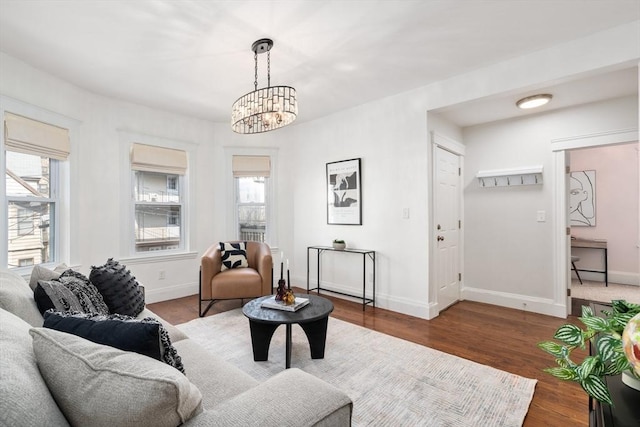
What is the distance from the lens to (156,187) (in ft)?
14.0

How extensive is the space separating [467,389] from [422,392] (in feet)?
1.01

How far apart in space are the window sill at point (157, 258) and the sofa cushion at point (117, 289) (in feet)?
6.47

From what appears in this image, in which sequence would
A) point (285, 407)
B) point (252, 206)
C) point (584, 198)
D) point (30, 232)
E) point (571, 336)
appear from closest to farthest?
point (571, 336) < point (285, 407) < point (30, 232) < point (252, 206) < point (584, 198)

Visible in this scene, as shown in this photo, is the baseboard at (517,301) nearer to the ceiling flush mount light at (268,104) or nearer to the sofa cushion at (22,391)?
the ceiling flush mount light at (268,104)

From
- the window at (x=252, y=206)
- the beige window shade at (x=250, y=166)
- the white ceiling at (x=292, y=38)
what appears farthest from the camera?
the window at (x=252, y=206)

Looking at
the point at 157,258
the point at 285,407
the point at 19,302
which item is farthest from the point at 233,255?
the point at 285,407

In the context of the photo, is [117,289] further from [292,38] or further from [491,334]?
[491,334]

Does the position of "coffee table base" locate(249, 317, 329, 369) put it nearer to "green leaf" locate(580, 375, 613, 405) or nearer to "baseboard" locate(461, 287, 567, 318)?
"green leaf" locate(580, 375, 613, 405)

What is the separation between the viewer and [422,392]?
2.02 meters

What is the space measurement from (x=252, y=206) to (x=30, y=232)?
2581 millimetres

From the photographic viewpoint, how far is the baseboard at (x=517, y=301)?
11.6ft

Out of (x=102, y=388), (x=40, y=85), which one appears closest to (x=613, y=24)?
(x=102, y=388)

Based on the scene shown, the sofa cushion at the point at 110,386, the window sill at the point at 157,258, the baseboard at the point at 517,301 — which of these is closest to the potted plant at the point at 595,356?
the sofa cushion at the point at 110,386

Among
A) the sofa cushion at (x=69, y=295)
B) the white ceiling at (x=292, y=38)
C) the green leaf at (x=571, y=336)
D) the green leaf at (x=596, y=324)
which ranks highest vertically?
the white ceiling at (x=292, y=38)
